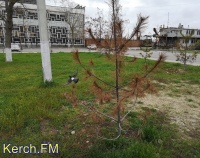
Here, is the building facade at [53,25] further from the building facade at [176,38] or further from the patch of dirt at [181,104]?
the patch of dirt at [181,104]

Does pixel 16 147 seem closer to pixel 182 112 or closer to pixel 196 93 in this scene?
pixel 182 112

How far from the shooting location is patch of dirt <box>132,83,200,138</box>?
3149 mm

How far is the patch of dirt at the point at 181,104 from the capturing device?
3149 mm

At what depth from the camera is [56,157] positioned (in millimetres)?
2273

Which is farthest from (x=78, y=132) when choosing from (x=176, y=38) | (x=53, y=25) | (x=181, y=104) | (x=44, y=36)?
(x=53, y=25)

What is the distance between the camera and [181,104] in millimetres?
4215

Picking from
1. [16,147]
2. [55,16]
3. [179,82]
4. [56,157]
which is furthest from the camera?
[55,16]

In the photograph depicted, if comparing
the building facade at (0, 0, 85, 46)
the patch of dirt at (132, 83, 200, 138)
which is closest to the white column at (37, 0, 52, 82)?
the patch of dirt at (132, 83, 200, 138)

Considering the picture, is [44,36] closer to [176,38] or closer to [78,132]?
[78,132]

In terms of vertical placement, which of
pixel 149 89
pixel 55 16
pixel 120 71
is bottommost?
pixel 149 89

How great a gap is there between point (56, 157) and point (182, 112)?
2.67m

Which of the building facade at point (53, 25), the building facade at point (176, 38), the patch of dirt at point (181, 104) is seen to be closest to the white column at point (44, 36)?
the patch of dirt at point (181, 104)

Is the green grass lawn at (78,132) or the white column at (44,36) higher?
the white column at (44,36)

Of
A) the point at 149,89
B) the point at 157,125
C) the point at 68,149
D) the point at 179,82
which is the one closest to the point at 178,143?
the point at 157,125
